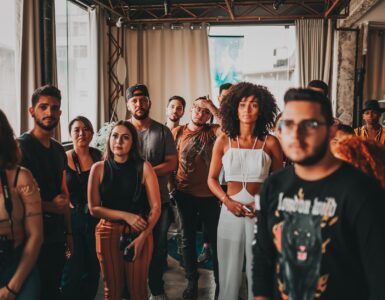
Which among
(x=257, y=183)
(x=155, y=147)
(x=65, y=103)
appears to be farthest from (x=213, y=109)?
(x=65, y=103)

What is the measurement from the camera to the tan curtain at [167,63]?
298 inches

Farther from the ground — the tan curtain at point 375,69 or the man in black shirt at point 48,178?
the tan curtain at point 375,69

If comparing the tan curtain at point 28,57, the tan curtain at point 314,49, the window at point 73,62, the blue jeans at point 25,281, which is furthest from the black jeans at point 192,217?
the tan curtain at point 314,49

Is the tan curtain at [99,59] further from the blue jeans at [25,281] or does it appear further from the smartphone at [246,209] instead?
the blue jeans at [25,281]

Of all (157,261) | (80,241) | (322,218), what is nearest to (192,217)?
(157,261)

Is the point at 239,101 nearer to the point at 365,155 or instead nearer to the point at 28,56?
the point at 365,155

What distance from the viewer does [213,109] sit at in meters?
3.43

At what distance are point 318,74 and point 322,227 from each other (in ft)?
21.2

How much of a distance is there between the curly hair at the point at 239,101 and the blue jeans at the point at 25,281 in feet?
4.54

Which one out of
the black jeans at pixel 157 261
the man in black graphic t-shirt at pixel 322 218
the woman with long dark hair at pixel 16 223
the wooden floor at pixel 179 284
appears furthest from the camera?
→ the wooden floor at pixel 179 284

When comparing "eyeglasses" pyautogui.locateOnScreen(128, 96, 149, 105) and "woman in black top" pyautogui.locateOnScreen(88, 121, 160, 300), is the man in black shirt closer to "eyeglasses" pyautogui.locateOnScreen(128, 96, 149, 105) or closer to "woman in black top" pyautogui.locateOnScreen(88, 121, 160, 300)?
"woman in black top" pyautogui.locateOnScreen(88, 121, 160, 300)

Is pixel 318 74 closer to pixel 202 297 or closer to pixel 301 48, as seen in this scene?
pixel 301 48

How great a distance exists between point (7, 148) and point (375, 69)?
6983 millimetres

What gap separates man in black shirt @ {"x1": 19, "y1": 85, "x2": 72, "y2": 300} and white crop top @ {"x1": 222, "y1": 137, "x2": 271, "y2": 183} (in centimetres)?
103
